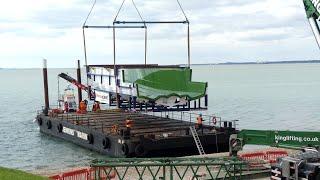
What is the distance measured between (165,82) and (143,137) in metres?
5.65

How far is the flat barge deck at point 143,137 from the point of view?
3269 cm

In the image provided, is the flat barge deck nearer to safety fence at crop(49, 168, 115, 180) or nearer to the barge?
the barge

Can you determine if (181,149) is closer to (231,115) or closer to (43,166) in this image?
(43,166)

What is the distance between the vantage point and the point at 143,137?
32688mm

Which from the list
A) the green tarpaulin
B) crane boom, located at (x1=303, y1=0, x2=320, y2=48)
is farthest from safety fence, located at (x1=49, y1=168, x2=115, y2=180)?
the green tarpaulin

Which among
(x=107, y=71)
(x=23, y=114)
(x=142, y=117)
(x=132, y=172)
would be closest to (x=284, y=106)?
(x=23, y=114)

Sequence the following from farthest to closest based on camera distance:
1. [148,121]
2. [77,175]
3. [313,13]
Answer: [148,121], [77,175], [313,13]

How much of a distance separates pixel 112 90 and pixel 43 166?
783cm

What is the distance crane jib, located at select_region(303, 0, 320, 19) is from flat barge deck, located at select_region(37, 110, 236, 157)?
16.4 meters

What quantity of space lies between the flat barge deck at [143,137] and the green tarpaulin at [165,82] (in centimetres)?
259

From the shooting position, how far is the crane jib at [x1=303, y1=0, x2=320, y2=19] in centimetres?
1803

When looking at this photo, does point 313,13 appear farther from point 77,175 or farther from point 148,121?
point 148,121

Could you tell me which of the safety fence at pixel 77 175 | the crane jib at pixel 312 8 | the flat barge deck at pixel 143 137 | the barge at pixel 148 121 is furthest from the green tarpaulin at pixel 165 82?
the crane jib at pixel 312 8

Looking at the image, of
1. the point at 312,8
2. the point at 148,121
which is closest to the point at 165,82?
the point at 148,121
